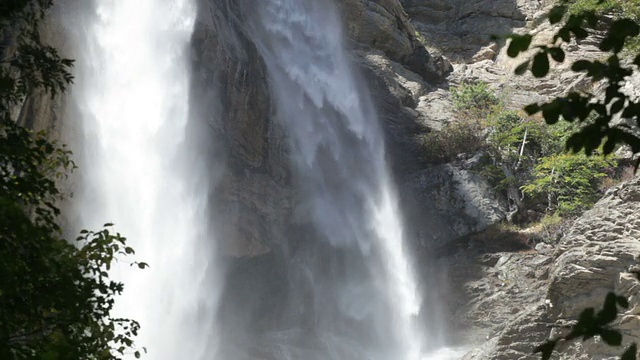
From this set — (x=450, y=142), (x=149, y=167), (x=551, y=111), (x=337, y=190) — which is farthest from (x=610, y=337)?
(x=450, y=142)

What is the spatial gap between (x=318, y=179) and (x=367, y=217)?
1877 millimetres

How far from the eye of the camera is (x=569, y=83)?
1056 inches

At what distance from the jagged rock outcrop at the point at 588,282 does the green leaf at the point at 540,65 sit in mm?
10387

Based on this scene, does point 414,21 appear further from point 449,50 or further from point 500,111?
point 500,111

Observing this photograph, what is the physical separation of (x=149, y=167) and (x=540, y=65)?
15644 millimetres

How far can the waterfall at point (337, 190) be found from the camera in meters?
19.6

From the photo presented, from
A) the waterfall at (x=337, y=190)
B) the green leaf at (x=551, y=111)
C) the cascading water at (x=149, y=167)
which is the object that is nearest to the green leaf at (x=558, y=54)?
the green leaf at (x=551, y=111)

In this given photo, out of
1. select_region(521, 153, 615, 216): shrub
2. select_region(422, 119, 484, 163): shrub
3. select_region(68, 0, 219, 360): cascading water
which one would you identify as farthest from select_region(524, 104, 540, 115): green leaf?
select_region(422, 119, 484, 163): shrub

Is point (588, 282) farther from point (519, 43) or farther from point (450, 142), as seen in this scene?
point (450, 142)

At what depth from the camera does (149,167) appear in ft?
57.9

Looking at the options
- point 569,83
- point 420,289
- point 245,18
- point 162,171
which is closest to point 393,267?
point 420,289

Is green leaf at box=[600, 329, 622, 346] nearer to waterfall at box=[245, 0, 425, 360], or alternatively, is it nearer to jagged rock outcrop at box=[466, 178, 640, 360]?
jagged rock outcrop at box=[466, 178, 640, 360]

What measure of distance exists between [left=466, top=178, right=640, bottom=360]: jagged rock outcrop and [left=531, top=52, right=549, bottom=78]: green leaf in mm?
10387

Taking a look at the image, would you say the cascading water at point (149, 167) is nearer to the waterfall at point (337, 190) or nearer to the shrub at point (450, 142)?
the waterfall at point (337, 190)
